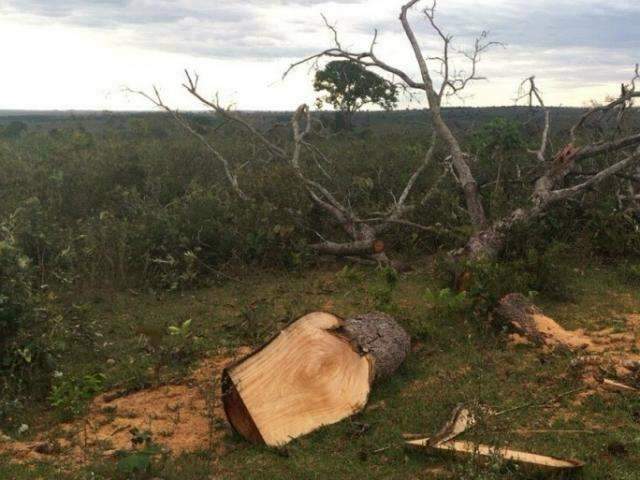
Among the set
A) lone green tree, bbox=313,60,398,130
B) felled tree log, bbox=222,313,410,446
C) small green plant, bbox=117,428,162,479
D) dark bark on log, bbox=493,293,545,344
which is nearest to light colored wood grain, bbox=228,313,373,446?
felled tree log, bbox=222,313,410,446

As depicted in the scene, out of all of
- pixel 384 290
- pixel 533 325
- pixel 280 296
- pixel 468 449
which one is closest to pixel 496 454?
pixel 468 449

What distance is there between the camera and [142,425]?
14.8ft

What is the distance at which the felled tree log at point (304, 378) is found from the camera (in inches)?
165

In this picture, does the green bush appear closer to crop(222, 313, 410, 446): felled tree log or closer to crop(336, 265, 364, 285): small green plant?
crop(222, 313, 410, 446): felled tree log

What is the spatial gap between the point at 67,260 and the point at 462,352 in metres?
4.79

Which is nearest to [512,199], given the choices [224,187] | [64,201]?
[224,187]

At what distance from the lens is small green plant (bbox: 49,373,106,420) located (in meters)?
4.71

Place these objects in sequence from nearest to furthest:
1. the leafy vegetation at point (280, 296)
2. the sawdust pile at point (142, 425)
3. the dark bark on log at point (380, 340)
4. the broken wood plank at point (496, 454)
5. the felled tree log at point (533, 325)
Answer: the broken wood plank at point (496, 454), the leafy vegetation at point (280, 296), the sawdust pile at point (142, 425), the dark bark on log at point (380, 340), the felled tree log at point (533, 325)

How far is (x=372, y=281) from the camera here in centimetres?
786

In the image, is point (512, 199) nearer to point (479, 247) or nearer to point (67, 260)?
point (479, 247)

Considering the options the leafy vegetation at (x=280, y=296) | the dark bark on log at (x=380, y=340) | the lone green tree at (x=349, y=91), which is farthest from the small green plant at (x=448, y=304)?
the lone green tree at (x=349, y=91)

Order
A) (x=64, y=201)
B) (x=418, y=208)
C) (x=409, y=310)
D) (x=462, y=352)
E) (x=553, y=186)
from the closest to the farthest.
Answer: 1. (x=462, y=352)
2. (x=409, y=310)
3. (x=553, y=186)
4. (x=418, y=208)
5. (x=64, y=201)

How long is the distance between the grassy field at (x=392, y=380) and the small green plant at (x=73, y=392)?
99 mm

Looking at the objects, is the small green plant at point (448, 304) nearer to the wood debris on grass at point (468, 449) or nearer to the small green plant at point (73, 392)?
the wood debris on grass at point (468, 449)
